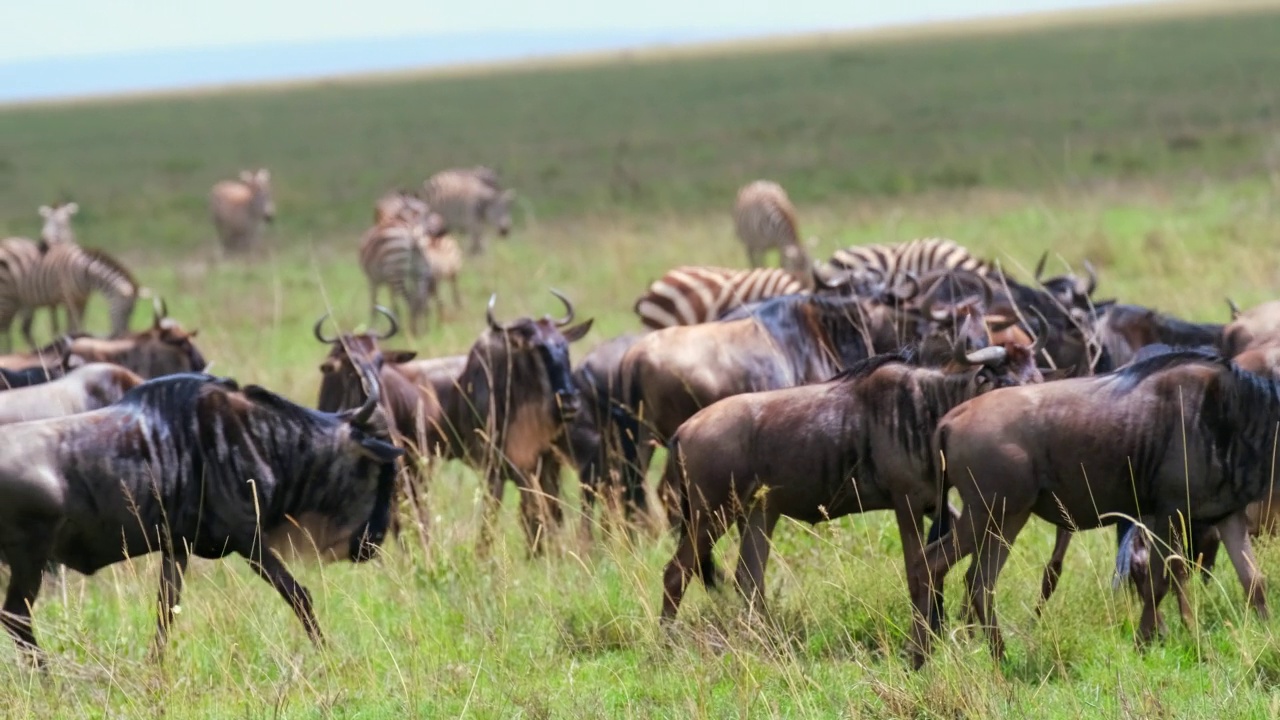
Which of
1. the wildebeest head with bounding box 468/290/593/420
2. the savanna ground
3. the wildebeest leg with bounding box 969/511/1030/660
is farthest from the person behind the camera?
the wildebeest head with bounding box 468/290/593/420

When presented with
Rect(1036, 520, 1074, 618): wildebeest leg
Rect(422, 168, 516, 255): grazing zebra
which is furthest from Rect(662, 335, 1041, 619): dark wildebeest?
Rect(422, 168, 516, 255): grazing zebra

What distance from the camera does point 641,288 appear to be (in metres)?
16.7

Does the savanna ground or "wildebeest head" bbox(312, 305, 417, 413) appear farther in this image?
"wildebeest head" bbox(312, 305, 417, 413)

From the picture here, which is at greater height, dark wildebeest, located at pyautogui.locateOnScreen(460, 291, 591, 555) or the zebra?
dark wildebeest, located at pyautogui.locateOnScreen(460, 291, 591, 555)

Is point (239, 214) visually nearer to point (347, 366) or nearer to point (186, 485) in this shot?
point (347, 366)

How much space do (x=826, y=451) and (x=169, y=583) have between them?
2331 millimetres

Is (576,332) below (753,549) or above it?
above

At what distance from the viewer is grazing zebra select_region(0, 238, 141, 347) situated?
17.4m

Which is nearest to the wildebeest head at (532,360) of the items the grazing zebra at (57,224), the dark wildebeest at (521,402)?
the dark wildebeest at (521,402)

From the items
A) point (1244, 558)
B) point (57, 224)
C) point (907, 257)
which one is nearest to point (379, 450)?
point (1244, 558)

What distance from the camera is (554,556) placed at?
7.13 metres

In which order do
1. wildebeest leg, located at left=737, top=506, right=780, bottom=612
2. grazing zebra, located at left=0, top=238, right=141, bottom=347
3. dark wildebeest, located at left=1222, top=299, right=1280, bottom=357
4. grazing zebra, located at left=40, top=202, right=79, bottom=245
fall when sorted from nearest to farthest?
wildebeest leg, located at left=737, top=506, right=780, bottom=612, dark wildebeest, located at left=1222, top=299, right=1280, bottom=357, grazing zebra, located at left=0, top=238, right=141, bottom=347, grazing zebra, located at left=40, top=202, right=79, bottom=245

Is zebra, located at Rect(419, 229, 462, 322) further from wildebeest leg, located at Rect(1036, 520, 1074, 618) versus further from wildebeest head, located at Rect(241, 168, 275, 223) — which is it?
wildebeest leg, located at Rect(1036, 520, 1074, 618)

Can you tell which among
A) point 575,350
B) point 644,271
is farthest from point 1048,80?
point 575,350
